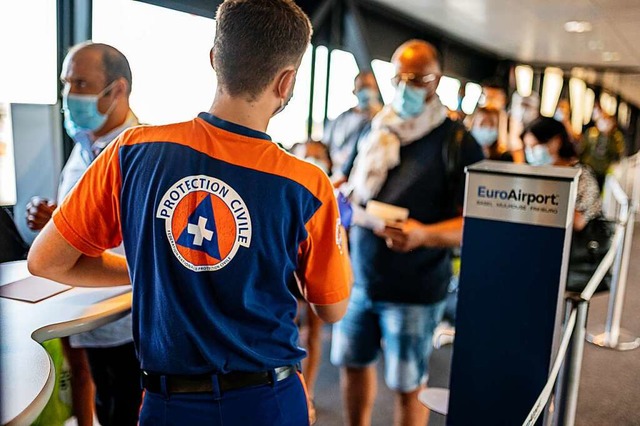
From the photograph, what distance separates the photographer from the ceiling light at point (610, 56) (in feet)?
27.6

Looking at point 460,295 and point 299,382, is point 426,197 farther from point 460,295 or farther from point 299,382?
point 299,382

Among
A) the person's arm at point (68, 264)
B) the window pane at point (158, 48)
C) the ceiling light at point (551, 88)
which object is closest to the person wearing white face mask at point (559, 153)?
the window pane at point (158, 48)

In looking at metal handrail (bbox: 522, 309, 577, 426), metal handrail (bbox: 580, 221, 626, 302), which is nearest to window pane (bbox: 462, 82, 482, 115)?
metal handrail (bbox: 580, 221, 626, 302)

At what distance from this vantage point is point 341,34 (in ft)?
16.4

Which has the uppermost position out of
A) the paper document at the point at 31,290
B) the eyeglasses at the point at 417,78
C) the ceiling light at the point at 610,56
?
the ceiling light at the point at 610,56

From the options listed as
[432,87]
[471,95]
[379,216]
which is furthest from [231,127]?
[471,95]

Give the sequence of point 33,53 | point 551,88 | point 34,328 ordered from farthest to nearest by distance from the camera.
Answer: point 551,88
point 33,53
point 34,328

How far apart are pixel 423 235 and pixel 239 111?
0.96 metres

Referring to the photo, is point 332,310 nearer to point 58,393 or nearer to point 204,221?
point 204,221

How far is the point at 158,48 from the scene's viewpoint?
2561 millimetres

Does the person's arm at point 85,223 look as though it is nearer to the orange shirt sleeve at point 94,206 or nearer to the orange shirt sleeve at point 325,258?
the orange shirt sleeve at point 94,206

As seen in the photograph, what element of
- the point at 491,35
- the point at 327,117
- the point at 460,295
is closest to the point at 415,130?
the point at 460,295

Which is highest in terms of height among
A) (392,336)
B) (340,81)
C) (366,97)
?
(340,81)

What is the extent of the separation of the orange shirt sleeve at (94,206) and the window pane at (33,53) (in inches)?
48.2
